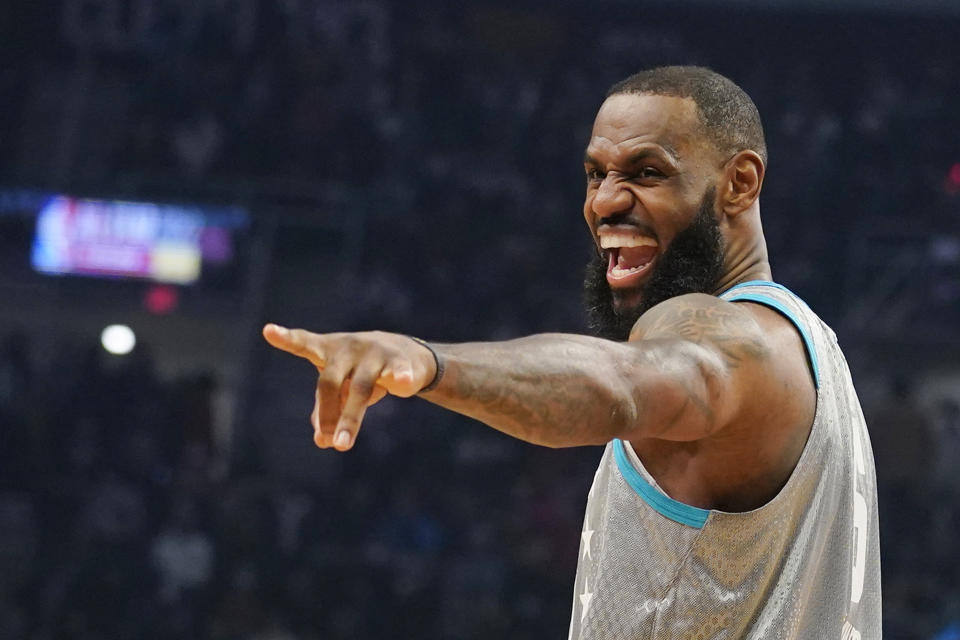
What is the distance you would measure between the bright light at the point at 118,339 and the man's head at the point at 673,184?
9.55 meters

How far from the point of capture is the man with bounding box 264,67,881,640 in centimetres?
141

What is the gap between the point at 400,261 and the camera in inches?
433

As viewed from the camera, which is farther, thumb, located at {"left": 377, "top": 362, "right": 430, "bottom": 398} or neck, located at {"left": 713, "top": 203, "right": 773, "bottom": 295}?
neck, located at {"left": 713, "top": 203, "right": 773, "bottom": 295}

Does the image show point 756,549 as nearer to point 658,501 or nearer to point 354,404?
point 658,501

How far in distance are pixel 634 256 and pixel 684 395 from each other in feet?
1.97

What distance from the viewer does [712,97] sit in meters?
2.07

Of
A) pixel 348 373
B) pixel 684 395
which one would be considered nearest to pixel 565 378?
pixel 684 395

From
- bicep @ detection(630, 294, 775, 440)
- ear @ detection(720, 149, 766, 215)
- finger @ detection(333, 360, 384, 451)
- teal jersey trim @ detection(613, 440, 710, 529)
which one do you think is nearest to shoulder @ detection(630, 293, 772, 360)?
bicep @ detection(630, 294, 775, 440)

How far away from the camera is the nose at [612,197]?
6.72 ft

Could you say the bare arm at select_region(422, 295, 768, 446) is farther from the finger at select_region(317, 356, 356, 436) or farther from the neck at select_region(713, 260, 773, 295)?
the neck at select_region(713, 260, 773, 295)

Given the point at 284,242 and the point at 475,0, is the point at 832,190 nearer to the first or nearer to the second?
the point at 475,0

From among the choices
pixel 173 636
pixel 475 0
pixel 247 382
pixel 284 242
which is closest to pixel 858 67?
pixel 475 0

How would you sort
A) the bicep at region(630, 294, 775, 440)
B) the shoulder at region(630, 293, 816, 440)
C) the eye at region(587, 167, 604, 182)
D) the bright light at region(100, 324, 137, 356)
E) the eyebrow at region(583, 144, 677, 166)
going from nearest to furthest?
the bicep at region(630, 294, 775, 440) → the shoulder at region(630, 293, 816, 440) → the eyebrow at region(583, 144, 677, 166) → the eye at region(587, 167, 604, 182) → the bright light at region(100, 324, 137, 356)

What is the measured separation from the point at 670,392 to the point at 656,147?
2.04 ft
